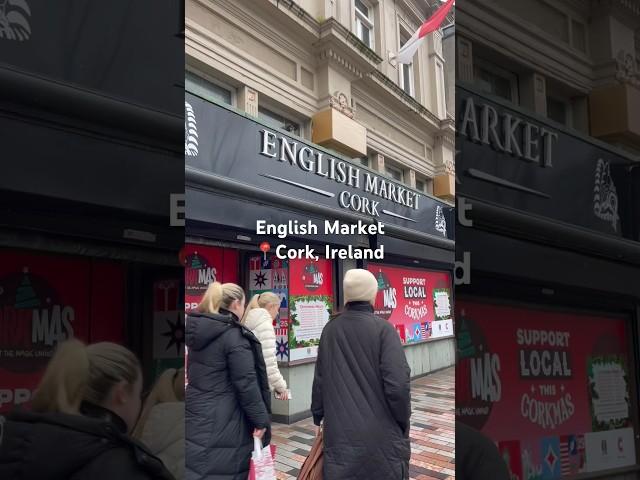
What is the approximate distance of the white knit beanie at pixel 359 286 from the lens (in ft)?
4.54

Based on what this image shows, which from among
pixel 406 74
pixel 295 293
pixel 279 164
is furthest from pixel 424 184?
pixel 295 293

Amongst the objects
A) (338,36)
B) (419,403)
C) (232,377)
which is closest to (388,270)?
(419,403)

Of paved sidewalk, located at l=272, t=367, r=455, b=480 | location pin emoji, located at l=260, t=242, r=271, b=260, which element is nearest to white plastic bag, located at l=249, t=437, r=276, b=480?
paved sidewalk, located at l=272, t=367, r=455, b=480

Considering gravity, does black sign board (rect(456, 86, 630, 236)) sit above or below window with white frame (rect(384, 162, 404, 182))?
below

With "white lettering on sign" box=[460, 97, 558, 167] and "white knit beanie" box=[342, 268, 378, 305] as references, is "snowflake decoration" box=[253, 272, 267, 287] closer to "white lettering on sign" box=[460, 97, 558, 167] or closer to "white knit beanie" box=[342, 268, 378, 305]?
"white knit beanie" box=[342, 268, 378, 305]

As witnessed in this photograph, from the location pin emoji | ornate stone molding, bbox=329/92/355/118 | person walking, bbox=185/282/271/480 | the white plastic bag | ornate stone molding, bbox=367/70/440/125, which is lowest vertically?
the white plastic bag

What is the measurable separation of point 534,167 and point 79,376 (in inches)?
13.6

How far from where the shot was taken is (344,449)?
1.33 metres

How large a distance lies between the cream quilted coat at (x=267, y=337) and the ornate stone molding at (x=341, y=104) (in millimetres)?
939

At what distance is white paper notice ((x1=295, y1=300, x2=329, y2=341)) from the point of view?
71.9 inches

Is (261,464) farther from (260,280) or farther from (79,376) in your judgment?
(79,376)

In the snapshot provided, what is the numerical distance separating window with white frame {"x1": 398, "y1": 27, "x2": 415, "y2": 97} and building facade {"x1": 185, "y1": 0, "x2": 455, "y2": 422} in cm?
1

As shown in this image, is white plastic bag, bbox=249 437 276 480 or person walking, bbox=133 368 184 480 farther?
white plastic bag, bbox=249 437 276 480

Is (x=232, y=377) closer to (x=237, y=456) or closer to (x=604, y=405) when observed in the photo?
(x=237, y=456)
